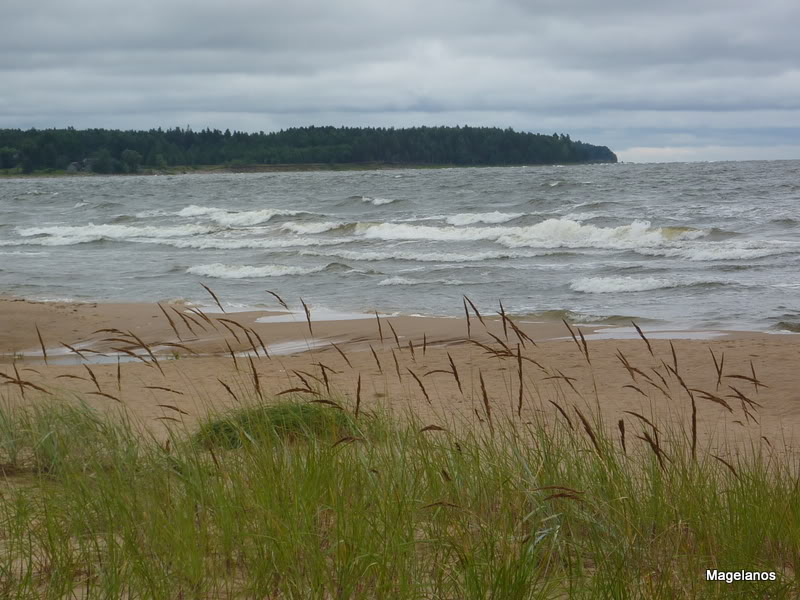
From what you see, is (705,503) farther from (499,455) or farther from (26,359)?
(26,359)

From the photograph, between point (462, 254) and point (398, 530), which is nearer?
point (398, 530)

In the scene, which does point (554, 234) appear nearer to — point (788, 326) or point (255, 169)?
point (788, 326)

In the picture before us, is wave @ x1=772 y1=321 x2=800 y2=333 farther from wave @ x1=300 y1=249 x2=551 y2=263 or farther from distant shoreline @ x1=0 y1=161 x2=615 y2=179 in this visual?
distant shoreline @ x1=0 y1=161 x2=615 y2=179

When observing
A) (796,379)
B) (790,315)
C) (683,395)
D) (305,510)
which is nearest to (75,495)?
(305,510)

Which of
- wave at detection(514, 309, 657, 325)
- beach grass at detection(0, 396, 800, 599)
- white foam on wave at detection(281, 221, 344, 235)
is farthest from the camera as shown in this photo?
white foam on wave at detection(281, 221, 344, 235)

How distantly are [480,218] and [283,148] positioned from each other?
11127 cm

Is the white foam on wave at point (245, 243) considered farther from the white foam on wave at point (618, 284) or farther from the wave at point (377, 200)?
the wave at point (377, 200)

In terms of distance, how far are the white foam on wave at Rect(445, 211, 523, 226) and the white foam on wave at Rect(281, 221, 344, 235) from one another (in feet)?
13.8

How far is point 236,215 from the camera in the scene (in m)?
39.3

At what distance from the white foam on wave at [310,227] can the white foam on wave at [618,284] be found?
15.8 metres

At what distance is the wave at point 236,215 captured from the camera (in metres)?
36.2

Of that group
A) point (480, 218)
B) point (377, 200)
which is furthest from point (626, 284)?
point (377, 200)

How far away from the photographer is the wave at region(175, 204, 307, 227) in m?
36.2

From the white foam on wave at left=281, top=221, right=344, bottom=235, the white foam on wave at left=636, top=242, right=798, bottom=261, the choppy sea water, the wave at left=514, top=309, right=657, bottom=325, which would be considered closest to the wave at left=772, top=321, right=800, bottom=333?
the choppy sea water
